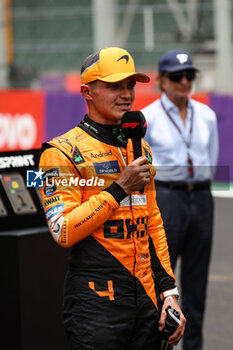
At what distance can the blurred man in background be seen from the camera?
5656 millimetres

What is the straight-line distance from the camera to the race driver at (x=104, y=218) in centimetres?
338

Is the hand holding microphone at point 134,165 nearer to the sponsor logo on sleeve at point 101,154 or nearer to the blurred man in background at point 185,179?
the sponsor logo on sleeve at point 101,154

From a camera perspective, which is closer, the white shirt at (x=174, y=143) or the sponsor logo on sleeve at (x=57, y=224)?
the sponsor logo on sleeve at (x=57, y=224)

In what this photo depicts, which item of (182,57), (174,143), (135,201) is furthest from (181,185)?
(135,201)

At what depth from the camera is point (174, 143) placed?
571 cm

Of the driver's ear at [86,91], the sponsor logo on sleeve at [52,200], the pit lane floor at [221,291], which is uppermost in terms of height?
the driver's ear at [86,91]

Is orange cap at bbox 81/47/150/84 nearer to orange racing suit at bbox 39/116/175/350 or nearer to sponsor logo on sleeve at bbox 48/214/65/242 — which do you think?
orange racing suit at bbox 39/116/175/350

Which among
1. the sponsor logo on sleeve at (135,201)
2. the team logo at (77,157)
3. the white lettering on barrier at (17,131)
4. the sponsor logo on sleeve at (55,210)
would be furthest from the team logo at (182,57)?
the white lettering on barrier at (17,131)

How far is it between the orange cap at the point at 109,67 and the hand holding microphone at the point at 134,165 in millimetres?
184

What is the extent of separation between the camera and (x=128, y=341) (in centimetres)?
349

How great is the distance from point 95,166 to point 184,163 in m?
2.35

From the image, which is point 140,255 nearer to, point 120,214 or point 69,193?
point 120,214

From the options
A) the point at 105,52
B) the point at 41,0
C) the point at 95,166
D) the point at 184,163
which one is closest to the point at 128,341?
the point at 95,166

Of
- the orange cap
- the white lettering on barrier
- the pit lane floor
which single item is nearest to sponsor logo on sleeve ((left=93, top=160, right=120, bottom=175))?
the orange cap
